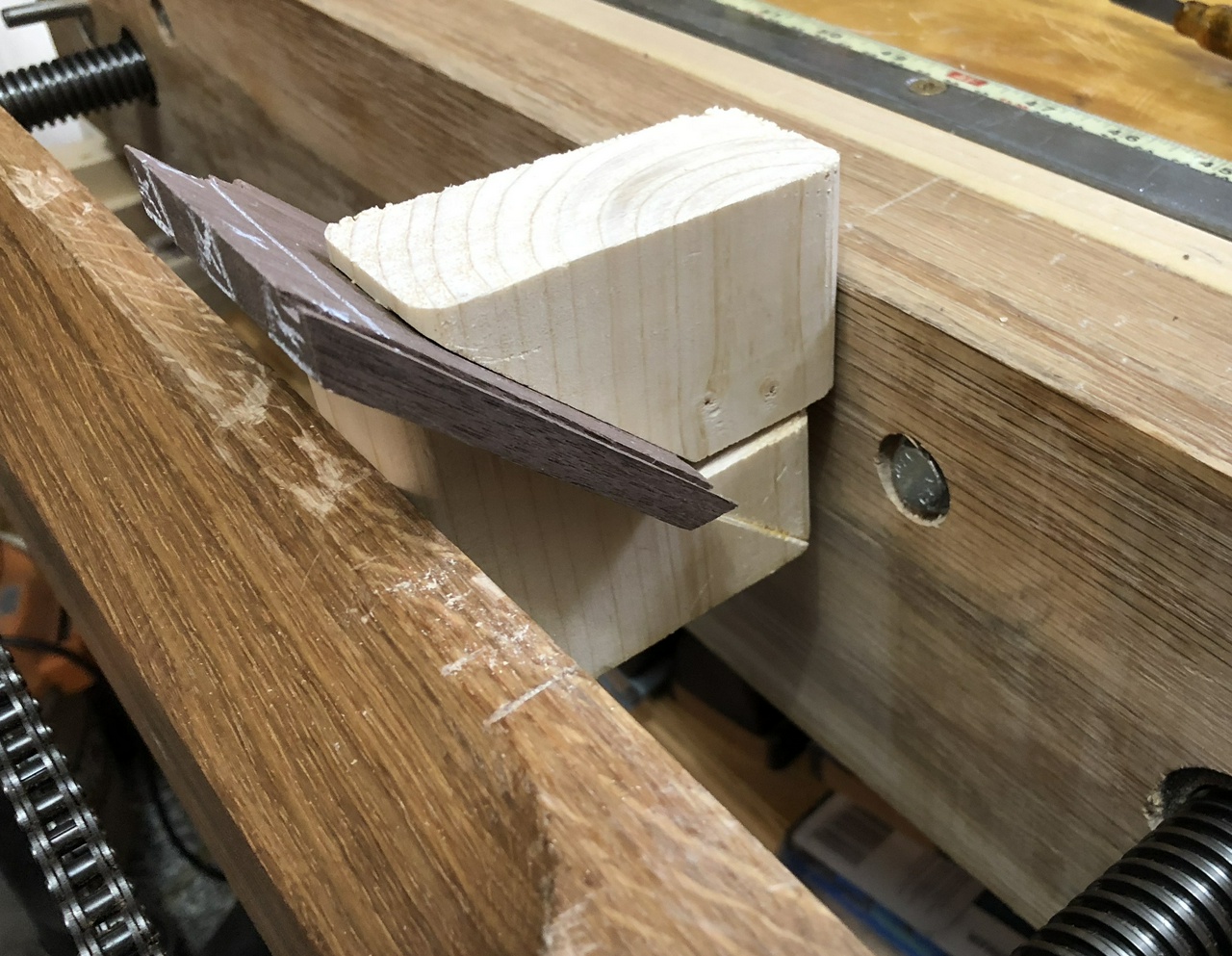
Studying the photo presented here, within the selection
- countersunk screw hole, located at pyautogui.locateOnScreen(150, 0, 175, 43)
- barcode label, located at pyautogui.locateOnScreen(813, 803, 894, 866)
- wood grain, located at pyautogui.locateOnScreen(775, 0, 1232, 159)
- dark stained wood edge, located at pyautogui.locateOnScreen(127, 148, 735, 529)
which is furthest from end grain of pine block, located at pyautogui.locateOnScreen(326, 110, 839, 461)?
countersunk screw hole, located at pyautogui.locateOnScreen(150, 0, 175, 43)

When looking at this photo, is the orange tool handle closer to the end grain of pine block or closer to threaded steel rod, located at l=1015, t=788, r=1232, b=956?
the end grain of pine block

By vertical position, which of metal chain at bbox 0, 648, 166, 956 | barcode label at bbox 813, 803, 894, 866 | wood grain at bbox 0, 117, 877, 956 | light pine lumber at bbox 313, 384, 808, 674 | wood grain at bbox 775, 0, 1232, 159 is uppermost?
wood grain at bbox 775, 0, 1232, 159

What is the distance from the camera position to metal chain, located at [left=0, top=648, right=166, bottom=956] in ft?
1.70

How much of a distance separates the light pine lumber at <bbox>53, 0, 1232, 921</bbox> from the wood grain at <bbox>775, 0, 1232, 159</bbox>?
140 mm

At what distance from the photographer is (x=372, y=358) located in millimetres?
356

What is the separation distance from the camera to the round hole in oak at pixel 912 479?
20.7 inches

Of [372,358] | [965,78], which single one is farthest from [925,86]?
[372,358]

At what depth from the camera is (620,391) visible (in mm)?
478

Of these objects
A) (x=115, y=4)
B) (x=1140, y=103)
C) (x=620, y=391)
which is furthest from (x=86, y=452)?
(x=115, y=4)

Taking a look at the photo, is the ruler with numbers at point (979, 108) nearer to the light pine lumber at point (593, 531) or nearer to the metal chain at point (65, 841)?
the light pine lumber at point (593, 531)

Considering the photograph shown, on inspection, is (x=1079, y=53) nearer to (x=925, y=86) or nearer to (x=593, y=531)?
(x=925, y=86)

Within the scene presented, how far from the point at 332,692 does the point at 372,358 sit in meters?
0.12

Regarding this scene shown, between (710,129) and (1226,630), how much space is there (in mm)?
321

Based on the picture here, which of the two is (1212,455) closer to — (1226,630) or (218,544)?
(1226,630)
